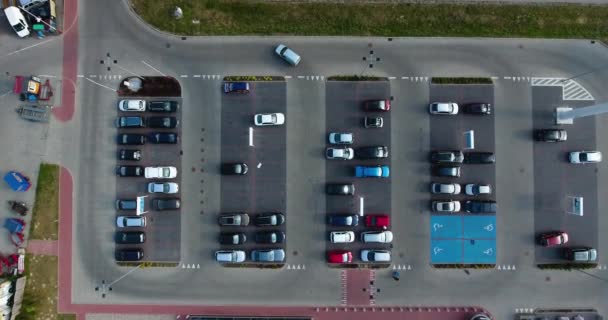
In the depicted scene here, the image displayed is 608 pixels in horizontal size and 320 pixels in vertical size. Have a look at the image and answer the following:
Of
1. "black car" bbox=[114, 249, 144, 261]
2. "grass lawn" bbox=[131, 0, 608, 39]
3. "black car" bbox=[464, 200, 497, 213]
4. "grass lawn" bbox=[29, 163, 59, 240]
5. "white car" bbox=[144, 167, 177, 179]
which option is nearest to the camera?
"black car" bbox=[464, 200, 497, 213]

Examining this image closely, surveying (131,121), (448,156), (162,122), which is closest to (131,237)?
(131,121)

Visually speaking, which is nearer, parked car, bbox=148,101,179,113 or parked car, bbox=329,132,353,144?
parked car, bbox=329,132,353,144

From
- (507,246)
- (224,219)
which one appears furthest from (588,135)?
(224,219)

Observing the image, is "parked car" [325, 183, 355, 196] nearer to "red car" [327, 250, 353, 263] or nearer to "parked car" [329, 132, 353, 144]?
"parked car" [329, 132, 353, 144]

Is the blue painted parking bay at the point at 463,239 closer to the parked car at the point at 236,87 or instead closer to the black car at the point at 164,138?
the parked car at the point at 236,87

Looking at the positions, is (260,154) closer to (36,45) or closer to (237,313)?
(237,313)

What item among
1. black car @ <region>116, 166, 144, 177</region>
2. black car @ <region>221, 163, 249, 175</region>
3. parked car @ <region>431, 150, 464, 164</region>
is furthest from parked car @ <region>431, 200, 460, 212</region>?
black car @ <region>116, 166, 144, 177</region>

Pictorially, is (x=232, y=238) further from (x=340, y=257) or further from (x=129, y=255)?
(x=340, y=257)
